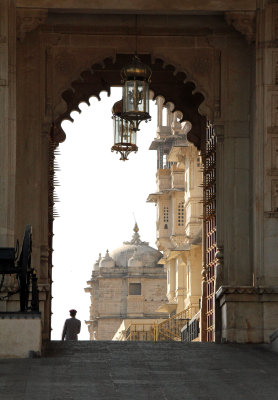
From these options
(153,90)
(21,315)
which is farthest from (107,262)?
(21,315)

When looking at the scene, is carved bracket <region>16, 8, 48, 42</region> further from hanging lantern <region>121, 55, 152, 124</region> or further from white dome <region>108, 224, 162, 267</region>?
white dome <region>108, 224, 162, 267</region>

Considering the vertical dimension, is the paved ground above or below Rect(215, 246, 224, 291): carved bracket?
below

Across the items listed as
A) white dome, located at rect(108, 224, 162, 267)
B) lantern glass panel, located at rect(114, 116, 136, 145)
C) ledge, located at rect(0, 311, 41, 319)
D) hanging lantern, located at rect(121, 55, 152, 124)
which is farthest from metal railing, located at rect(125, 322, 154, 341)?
white dome, located at rect(108, 224, 162, 267)

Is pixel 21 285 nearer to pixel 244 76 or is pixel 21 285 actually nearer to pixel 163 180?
pixel 244 76

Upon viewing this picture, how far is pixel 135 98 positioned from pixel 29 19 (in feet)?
6.24

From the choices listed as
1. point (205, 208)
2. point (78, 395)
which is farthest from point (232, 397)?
point (205, 208)

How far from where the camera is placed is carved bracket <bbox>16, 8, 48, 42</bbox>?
18.8m

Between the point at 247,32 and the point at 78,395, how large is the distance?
336 inches

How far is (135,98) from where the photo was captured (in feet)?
61.4

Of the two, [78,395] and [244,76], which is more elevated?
[244,76]

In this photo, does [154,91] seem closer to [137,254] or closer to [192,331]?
[192,331]

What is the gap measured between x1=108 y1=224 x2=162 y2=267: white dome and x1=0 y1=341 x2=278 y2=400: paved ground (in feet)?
302

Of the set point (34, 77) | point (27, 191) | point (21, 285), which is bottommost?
point (21, 285)

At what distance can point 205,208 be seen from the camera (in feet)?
74.9
